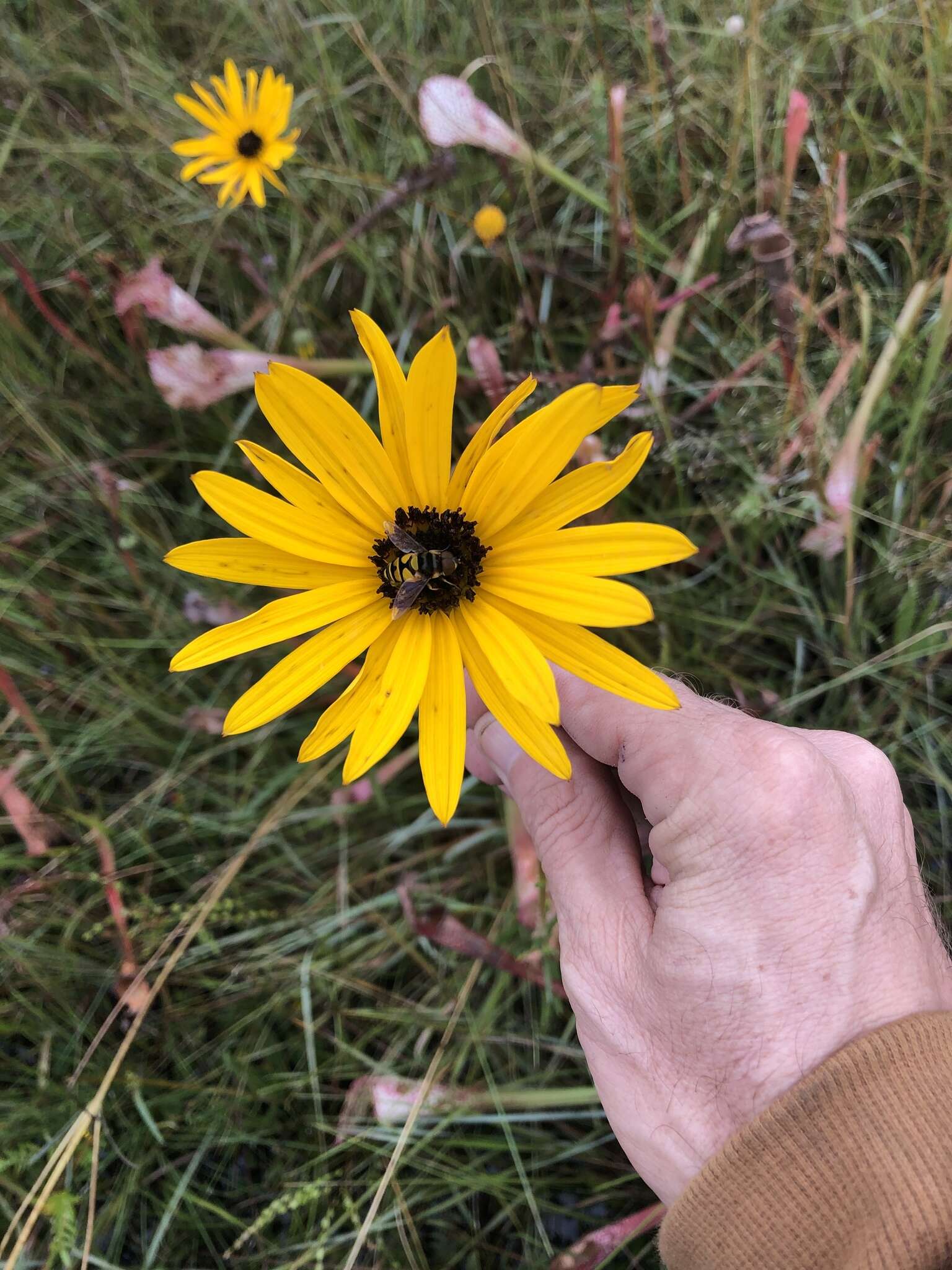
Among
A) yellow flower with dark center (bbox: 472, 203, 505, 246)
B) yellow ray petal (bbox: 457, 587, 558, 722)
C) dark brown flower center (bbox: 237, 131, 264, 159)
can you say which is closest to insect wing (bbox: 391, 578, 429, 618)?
yellow ray petal (bbox: 457, 587, 558, 722)

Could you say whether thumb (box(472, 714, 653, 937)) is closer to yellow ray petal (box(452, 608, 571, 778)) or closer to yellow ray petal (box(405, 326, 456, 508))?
yellow ray petal (box(452, 608, 571, 778))

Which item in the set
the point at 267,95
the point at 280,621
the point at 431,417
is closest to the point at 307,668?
the point at 280,621

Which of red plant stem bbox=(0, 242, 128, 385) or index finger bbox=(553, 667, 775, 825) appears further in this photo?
red plant stem bbox=(0, 242, 128, 385)

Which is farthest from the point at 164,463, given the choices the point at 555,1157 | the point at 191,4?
the point at 555,1157

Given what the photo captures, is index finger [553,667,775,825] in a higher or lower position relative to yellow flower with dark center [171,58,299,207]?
lower

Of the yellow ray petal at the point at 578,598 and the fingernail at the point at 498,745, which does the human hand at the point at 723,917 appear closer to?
the fingernail at the point at 498,745

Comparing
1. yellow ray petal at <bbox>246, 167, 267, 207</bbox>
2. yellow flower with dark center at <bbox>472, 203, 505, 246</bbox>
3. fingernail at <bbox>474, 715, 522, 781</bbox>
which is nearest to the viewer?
fingernail at <bbox>474, 715, 522, 781</bbox>

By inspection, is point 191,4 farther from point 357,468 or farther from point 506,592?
point 506,592

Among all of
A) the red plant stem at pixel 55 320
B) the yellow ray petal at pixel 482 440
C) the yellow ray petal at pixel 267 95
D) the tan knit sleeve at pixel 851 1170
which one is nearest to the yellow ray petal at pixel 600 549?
the yellow ray petal at pixel 482 440
